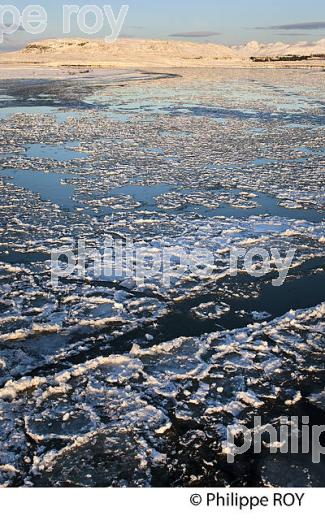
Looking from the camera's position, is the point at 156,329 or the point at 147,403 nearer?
the point at 147,403

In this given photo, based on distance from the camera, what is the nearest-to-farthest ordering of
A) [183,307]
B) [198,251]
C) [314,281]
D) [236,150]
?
[183,307]
[314,281]
[198,251]
[236,150]

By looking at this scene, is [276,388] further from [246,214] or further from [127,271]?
[246,214]

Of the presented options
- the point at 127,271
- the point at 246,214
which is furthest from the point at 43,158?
the point at 127,271

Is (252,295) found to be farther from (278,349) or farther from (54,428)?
(54,428)

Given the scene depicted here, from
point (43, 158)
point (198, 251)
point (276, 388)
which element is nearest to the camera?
point (276, 388)

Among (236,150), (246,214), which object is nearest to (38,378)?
(246,214)

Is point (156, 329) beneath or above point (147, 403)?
above
